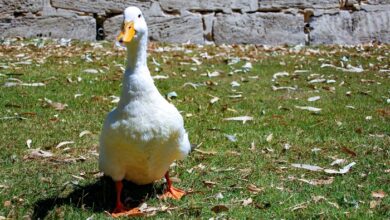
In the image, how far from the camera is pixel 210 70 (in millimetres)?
9117

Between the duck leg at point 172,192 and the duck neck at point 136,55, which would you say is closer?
the duck neck at point 136,55

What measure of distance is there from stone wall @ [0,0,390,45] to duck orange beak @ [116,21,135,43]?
26.3 ft

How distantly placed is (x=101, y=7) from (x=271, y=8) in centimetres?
315

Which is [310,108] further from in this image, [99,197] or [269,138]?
[99,197]

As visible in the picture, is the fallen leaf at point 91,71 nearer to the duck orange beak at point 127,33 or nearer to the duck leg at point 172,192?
the duck leg at point 172,192

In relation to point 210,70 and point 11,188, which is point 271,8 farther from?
point 11,188

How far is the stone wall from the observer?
11.2 metres

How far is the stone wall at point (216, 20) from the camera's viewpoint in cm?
1119

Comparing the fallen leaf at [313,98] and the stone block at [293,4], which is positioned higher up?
the stone block at [293,4]

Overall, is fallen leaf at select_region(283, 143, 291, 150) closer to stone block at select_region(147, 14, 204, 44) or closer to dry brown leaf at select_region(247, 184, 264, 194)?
dry brown leaf at select_region(247, 184, 264, 194)

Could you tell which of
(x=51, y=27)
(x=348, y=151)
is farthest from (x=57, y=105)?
(x=51, y=27)

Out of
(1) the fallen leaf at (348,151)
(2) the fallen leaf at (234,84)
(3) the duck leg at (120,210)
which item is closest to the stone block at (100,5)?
(2) the fallen leaf at (234,84)

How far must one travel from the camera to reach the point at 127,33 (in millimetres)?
3520

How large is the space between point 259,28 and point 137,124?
8.91 metres
